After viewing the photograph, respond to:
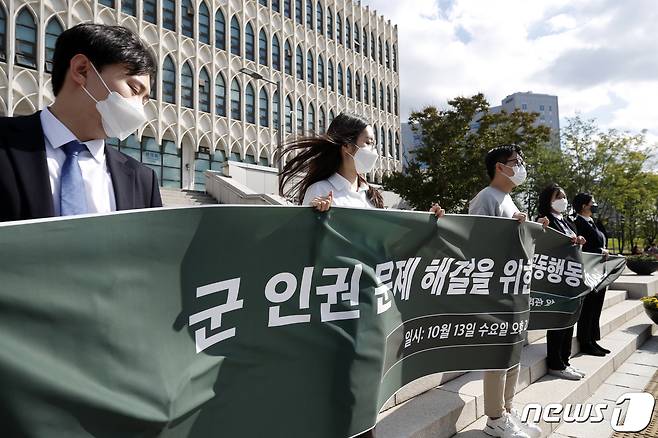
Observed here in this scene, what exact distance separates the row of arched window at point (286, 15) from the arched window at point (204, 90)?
2.14 meters


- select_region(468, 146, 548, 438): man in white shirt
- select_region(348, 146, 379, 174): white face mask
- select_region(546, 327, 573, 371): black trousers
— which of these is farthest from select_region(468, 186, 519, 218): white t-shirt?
select_region(546, 327, 573, 371): black trousers

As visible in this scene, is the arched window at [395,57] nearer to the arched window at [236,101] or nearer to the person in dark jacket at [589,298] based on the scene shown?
the arched window at [236,101]

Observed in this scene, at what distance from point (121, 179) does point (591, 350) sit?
19.7ft

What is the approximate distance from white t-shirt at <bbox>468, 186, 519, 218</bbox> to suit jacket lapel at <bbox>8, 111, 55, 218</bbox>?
3.03 m

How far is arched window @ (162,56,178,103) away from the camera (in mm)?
24842

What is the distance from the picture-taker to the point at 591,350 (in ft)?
18.2

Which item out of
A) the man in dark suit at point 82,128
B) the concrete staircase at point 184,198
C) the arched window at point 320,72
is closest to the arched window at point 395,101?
the arched window at point 320,72

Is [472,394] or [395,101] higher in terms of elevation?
[395,101]

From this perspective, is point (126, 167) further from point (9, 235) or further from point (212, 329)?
point (212, 329)

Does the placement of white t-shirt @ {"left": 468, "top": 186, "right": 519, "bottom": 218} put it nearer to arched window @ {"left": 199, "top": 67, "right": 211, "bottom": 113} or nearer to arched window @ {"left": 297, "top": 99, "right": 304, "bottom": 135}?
arched window @ {"left": 199, "top": 67, "right": 211, "bottom": 113}

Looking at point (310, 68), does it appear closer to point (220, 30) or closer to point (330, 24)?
point (330, 24)

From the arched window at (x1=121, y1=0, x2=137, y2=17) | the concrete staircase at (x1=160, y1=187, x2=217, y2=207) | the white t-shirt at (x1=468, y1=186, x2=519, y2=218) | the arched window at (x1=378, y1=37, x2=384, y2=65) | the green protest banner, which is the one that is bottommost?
the green protest banner

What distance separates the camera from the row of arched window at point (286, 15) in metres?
24.7

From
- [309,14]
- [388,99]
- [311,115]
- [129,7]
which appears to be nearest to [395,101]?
[388,99]
